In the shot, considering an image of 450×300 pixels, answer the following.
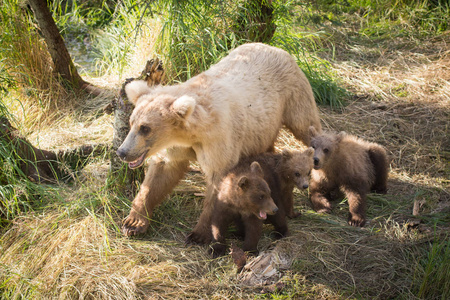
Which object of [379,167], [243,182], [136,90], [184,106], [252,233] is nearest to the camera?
[184,106]

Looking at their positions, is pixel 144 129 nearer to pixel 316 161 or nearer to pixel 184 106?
pixel 184 106

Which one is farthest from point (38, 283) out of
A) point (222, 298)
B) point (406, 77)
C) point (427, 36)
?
point (427, 36)

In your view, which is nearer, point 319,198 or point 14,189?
point 14,189

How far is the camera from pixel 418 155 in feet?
20.5

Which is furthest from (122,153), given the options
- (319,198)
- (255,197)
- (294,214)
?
(319,198)

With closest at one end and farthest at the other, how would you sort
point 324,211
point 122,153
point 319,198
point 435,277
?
point 435,277 < point 122,153 < point 324,211 < point 319,198

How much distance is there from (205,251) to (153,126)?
1376 millimetres

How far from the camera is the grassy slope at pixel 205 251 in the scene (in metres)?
4.08

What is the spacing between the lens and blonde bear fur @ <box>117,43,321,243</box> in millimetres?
4230

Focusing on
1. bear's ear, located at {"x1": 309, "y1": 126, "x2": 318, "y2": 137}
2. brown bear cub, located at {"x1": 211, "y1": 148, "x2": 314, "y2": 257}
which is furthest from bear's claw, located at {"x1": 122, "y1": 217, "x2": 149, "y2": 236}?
bear's ear, located at {"x1": 309, "y1": 126, "x2": 318, "y2": 137}

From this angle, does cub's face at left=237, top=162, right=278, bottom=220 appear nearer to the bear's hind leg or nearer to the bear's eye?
the bear's eye

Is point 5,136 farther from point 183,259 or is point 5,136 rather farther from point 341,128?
point 341,128

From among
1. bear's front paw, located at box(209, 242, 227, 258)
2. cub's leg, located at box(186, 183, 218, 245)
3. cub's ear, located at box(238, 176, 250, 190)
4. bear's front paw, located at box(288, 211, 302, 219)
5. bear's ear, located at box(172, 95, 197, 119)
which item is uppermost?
bear's ear, located at box(172, 95, 197, 119)

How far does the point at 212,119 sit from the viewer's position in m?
4.36
